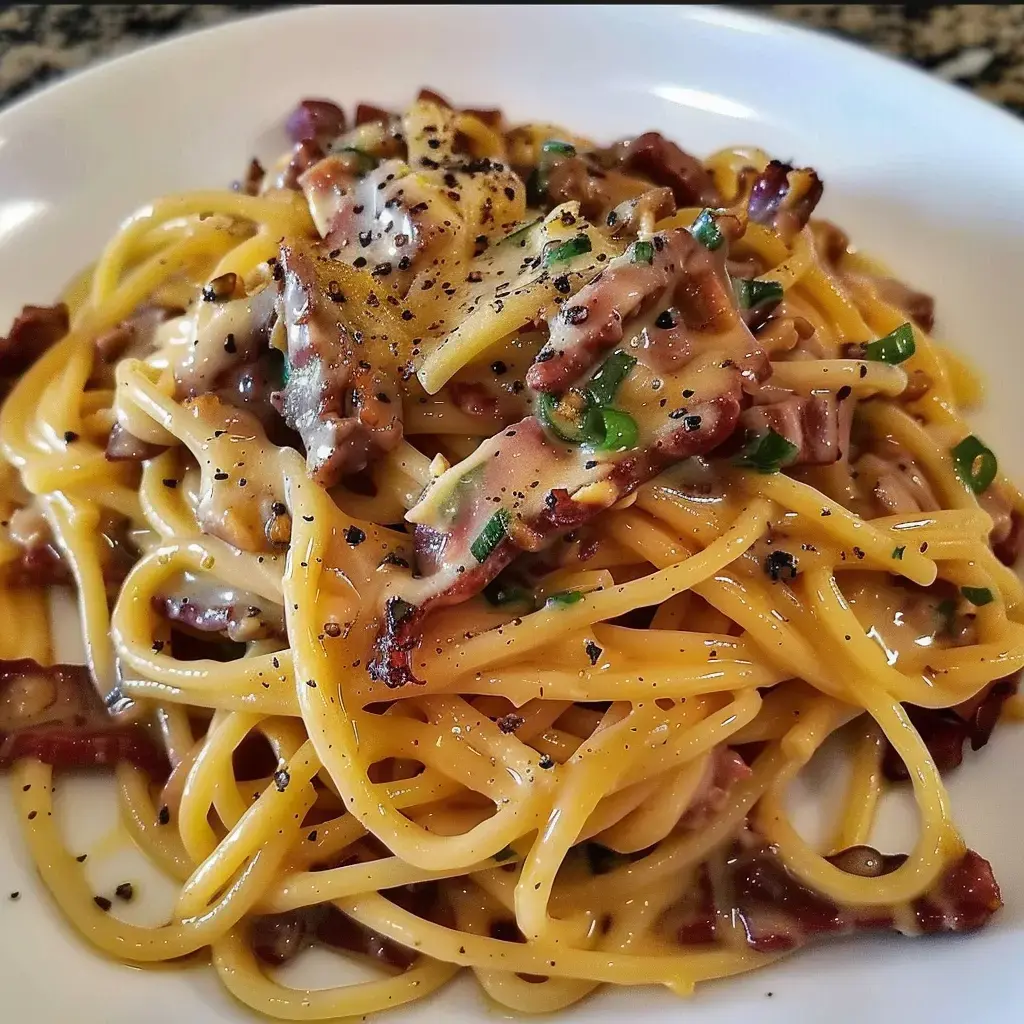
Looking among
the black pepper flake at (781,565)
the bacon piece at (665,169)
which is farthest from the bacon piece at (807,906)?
the bacon piece at (665,169)

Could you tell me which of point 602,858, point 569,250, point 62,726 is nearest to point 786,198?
point 569,250

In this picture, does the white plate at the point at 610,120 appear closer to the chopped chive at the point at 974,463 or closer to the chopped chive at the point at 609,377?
the chopped chive at the point at 974,463

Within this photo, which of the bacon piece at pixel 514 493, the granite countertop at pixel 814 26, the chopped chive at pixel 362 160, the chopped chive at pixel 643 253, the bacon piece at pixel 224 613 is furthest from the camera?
the granite countertop at pixel 814 26

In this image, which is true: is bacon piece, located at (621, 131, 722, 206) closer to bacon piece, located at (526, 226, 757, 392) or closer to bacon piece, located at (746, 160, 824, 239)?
bacon piece, located at (746, 160, 824, 239)

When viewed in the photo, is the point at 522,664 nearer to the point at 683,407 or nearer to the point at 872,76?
the point at 683,407

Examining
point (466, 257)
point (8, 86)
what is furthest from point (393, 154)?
point (8, 86)

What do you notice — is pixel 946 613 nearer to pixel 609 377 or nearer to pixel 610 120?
pixel 609 377

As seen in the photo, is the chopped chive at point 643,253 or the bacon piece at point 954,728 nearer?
the chopped chive at point 643,253

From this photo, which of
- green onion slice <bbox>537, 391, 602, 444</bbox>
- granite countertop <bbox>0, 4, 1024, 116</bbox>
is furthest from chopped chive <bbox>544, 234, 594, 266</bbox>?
granite countertop <bbox>0, 4, 1024, 116</bbox>
